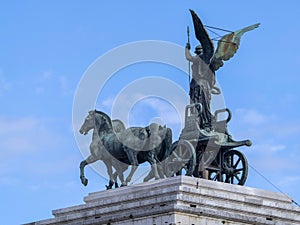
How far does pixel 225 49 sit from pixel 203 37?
1398 mm

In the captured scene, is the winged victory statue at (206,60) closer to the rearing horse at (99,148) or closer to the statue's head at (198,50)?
the statue's head at (198,50)

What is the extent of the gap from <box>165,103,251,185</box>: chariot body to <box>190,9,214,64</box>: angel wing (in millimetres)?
2900

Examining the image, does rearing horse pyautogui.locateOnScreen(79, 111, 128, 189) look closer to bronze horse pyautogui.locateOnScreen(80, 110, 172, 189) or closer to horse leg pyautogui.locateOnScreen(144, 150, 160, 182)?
bronze horse pyautogui.locateOnScreen(80, 110, 172, 189)

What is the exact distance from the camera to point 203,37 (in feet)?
232

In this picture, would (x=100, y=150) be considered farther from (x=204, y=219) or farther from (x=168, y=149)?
(x=204, y=219)

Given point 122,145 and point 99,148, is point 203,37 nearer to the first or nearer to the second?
point 122,145

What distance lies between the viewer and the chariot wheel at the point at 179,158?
6794 centimetres

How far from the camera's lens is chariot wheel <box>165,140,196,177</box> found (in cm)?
6794

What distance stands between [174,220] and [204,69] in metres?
10.8

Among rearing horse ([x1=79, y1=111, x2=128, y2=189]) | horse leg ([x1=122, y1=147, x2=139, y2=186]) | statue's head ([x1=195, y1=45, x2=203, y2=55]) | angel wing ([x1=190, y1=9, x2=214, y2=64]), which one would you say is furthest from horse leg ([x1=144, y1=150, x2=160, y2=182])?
statue's head ([x1=195, y1=45, x2=203, y2=55])

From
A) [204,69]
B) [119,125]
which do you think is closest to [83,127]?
[119,125]

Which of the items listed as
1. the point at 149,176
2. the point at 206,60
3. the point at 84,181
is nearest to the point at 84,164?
the point at 84,181

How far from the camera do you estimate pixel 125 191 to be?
224 ft

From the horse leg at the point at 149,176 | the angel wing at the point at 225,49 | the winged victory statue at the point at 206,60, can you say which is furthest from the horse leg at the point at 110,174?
the angel wing at the point at 225,49
